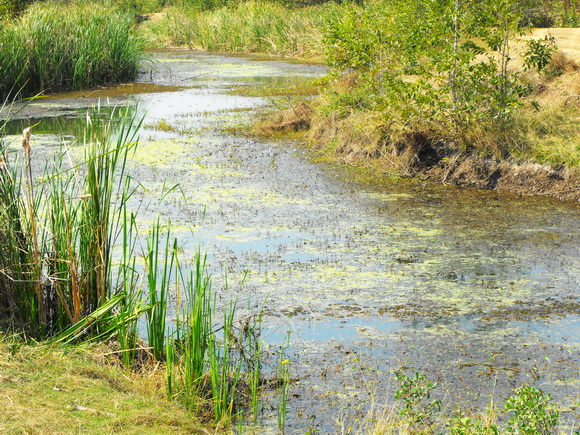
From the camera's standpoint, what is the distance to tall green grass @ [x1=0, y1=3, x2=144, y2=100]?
1447 cm

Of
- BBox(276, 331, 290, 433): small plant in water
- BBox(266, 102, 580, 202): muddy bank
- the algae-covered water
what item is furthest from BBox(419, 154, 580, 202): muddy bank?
BBox(276, 331, 290, 433): small plant in water

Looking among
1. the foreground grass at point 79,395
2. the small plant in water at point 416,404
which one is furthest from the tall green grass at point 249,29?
the small plant in water at point 416,404

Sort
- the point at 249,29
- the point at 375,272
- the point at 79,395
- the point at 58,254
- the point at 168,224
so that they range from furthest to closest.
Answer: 1. the point at 249,29
2. the point at 375,272
3. the point at 168,224
4. the point at 58,254
5. the point at 79,395

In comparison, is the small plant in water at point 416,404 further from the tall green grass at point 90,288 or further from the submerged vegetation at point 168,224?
the tall green grass at point 90,288

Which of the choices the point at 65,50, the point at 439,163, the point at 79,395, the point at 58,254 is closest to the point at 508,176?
the point at 439,163

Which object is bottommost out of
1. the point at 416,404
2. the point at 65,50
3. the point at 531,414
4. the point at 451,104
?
the point at 416,404

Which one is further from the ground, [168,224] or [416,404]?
[168,224]

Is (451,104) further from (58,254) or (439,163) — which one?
(58,254)

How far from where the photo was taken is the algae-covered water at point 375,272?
13.3 ft

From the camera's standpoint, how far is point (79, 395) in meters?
3.34

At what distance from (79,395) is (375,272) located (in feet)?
9.19

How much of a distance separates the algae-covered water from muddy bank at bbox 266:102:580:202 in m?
0.28

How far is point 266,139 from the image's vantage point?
11.1m

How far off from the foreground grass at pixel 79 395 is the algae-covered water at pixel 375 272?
52cm
